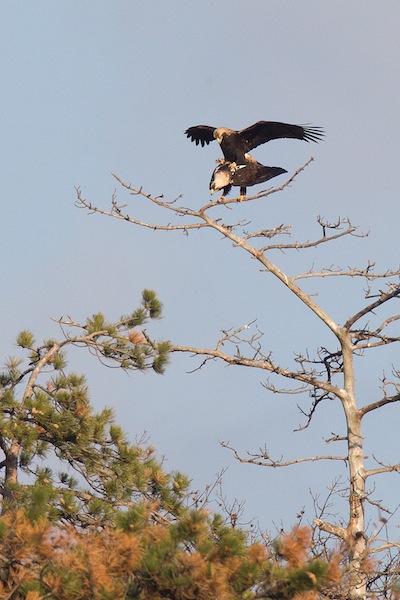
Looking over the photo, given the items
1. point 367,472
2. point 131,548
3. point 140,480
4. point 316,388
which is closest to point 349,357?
point 316,388

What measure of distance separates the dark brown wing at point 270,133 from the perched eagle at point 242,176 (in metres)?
0.72

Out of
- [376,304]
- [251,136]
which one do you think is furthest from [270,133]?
[376,304]

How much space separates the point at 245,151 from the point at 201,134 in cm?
141

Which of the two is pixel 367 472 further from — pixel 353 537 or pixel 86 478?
pixel 86 478

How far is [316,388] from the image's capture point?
9.55m

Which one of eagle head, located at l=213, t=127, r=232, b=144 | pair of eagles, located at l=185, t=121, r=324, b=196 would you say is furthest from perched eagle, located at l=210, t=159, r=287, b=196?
eagle head, located at l=213, t=127, r=232, b=144

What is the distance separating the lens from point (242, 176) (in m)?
11.0

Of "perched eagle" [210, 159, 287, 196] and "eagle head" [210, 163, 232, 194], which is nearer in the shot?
"perched eagle" [210, 159, 287, 196]

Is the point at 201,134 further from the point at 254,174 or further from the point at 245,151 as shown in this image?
the point at 254,174

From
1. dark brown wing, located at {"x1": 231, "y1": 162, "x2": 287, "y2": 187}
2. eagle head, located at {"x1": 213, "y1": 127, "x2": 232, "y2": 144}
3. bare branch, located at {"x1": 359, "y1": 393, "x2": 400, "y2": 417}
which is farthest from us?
eagle head, located at {"x1": 213, "y1": 127, "x2": 232, "y2": 144}

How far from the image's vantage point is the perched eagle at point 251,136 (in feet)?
38.0

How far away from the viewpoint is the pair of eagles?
10969 mm

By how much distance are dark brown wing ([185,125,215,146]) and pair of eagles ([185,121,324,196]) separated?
0.11 m

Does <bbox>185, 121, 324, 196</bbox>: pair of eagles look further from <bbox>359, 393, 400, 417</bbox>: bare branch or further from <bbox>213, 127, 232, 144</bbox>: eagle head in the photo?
<bbox>359, 393, 400, 417</bbox>: bare branch
